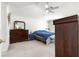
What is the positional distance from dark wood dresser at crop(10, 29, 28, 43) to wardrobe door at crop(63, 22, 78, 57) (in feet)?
2.88

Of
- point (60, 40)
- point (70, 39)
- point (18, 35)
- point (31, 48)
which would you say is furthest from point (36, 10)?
point (70, 39)

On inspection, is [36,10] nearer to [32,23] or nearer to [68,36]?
[32,23]

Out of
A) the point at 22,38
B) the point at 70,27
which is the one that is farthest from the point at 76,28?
the point at 22,38

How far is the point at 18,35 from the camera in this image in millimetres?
1789

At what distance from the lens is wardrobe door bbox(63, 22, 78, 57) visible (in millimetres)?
852

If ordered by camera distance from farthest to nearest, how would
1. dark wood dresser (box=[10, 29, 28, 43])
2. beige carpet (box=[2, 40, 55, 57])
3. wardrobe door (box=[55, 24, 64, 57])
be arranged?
dark wood dresser (box=[10, 29, 28, 43]), beige carpet (box=[2, 40, 55, 57]), wardrobe door (box=[55, 24, 64, 57])

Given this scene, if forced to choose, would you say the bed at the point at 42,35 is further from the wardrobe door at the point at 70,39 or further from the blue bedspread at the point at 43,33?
the wardrobe door at the point at 70,39

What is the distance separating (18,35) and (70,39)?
1.08m

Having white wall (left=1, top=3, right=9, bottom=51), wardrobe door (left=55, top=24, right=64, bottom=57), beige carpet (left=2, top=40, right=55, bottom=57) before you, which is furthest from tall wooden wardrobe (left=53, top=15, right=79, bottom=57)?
white wall (left=1, top=3, right=9, bottom=51)

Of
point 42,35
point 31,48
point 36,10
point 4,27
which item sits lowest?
point 31,48

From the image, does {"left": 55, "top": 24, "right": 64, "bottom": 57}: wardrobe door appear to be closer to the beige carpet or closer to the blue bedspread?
the beige carpet

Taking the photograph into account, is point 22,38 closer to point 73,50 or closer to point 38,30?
point 38,30

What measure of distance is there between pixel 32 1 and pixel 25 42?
0.65 metres

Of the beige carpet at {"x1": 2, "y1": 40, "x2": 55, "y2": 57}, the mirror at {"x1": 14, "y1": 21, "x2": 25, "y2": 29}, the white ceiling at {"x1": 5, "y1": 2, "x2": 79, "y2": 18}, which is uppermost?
the white ceiling at {"x1": 5, "y1": 2, "x2": 79, "y2": 18}
